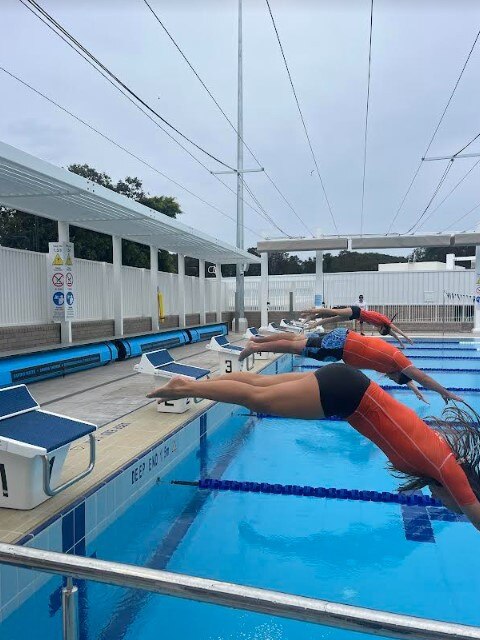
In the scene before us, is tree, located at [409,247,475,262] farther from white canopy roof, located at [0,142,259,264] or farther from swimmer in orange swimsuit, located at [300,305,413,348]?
swimmer in orange swimsuit, located at [300,305,413,348]

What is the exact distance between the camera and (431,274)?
2114cm

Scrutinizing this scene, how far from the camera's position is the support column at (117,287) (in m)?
12.8

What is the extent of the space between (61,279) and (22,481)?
301 inches

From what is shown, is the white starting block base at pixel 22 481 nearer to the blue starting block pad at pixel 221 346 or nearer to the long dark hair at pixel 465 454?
the long dark hair at pixel 465 454

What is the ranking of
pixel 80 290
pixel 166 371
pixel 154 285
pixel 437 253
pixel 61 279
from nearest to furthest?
1. pixel 166 371
2. pixel 61 279
3. pixel 80 290
4. pixel 154 285
5. pixel 437 253

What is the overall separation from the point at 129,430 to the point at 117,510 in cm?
131

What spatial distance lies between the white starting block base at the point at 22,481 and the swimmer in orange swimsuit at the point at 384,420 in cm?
139

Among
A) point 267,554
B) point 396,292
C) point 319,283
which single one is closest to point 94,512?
point 267,554

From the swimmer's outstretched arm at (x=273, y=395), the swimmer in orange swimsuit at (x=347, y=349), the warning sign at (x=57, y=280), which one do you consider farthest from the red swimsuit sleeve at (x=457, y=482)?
the warning sign at (x=57, y=280)

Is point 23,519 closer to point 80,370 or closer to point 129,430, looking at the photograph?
point 129,430

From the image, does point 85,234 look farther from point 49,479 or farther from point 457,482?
point 457,482

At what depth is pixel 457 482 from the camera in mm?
2320

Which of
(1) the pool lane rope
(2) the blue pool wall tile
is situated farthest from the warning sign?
(1) the pool lane rope

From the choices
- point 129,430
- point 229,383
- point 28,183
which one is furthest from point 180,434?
point 28,183
